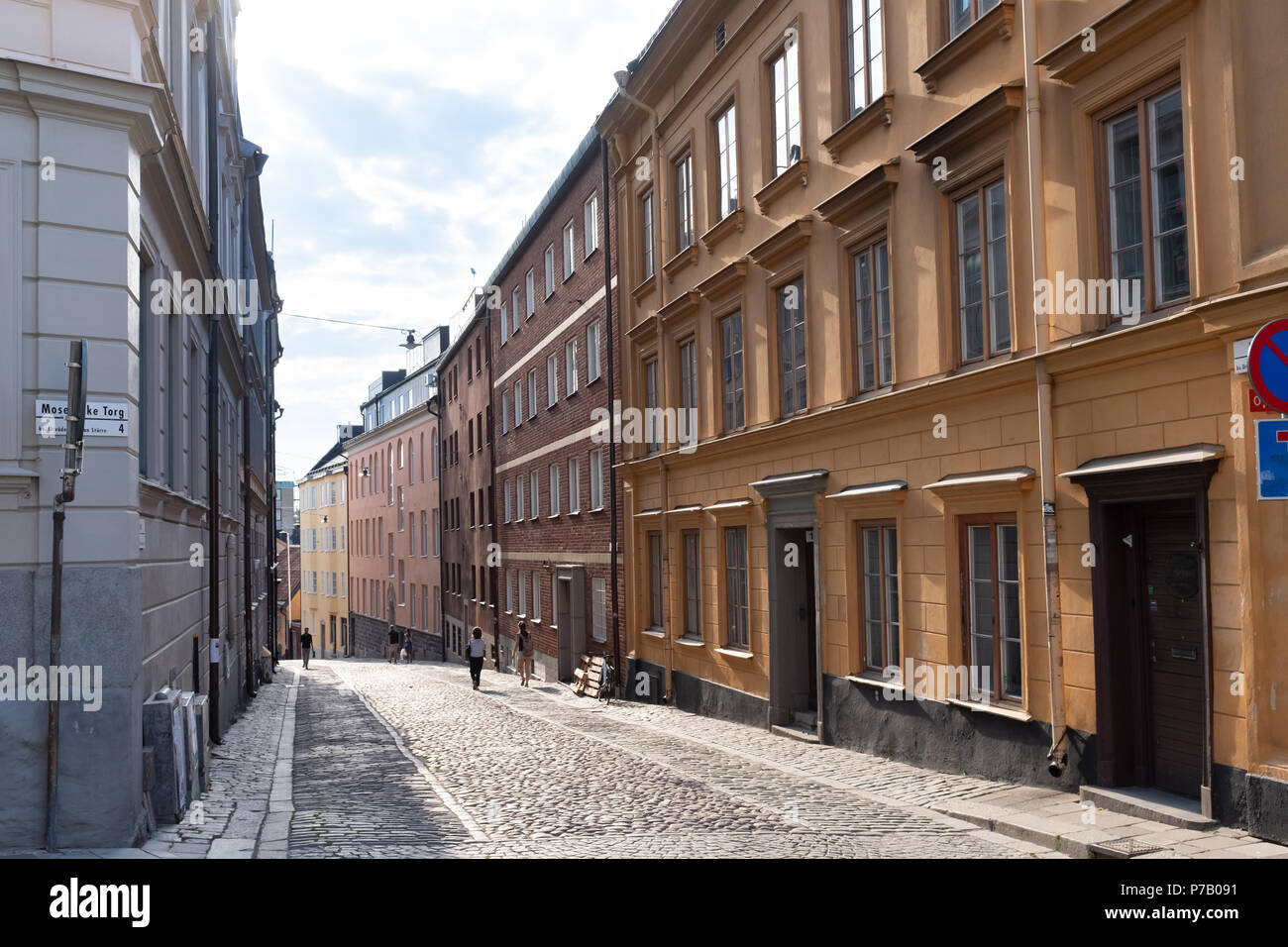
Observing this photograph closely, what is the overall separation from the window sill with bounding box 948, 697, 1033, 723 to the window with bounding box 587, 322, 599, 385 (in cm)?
1566

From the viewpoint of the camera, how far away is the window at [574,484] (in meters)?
27.3

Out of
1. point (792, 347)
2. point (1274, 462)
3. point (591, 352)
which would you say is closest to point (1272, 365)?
point (1274, 462)

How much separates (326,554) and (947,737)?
6946 centimetres

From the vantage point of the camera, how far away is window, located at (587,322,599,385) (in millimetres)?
26031

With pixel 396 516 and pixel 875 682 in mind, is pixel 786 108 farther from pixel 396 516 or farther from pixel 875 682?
pixel 396 516

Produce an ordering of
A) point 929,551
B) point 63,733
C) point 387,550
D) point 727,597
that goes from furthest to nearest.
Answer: point 387,550
point 727,597
point 929,551
point 63,733

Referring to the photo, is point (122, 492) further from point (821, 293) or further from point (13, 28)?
point (821, 293)

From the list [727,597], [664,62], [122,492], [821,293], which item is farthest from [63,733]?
[664,62]

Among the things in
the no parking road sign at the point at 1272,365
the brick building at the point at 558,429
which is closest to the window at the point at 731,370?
the brick building at the point at 558,429

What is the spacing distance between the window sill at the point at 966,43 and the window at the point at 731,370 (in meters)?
6.15

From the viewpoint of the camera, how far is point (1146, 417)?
29.7 ft

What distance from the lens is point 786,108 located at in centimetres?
1589

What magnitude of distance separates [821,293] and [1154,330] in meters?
6.29

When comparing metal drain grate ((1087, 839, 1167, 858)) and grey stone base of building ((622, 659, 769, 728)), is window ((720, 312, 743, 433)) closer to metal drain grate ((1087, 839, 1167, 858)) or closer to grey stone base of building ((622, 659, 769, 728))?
grey stone base of building ((622, 659, 769, 728))
